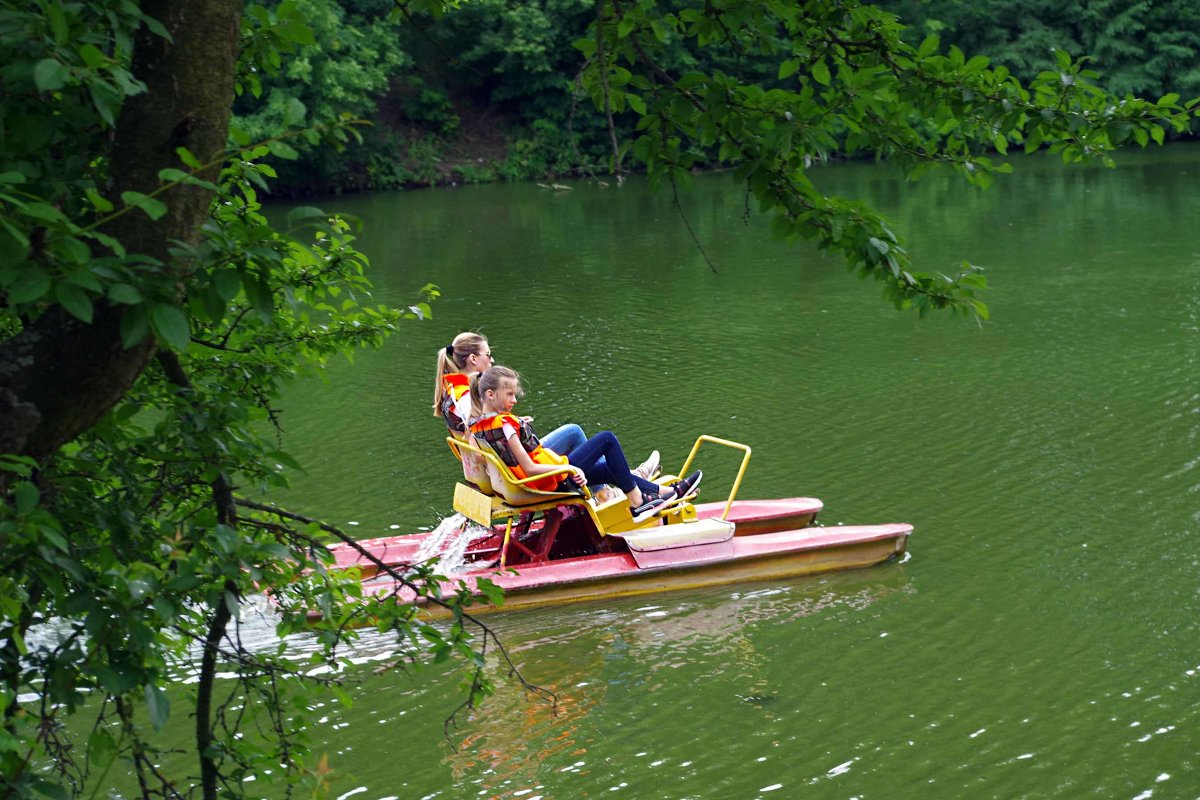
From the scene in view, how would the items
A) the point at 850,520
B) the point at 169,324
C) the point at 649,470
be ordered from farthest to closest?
the point at 850,520
the point at 649,470
the point at 169,324

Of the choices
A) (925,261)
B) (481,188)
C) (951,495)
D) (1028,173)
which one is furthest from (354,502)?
(481,188)

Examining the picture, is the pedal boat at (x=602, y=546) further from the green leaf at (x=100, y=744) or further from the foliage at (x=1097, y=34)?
the foliage at (x=1097, y=34)

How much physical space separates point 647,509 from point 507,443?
111 cm

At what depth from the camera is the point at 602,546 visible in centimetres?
834

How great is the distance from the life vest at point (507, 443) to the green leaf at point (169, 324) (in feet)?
18.3

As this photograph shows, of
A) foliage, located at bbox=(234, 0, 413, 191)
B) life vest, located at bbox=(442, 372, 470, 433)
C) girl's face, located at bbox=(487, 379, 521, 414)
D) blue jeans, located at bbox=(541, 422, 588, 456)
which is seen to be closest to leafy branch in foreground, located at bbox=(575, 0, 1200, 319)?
girl's face, located at bbox=(487, 379, 521, 414)

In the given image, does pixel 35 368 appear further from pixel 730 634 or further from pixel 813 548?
pixel 813 548

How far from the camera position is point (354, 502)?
9.93m

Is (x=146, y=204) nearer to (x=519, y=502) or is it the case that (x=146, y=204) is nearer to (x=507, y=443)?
(x=507, y=443)

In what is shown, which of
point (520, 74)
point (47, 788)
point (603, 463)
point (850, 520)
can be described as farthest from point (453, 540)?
point (520, 74)

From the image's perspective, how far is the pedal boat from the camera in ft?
25.7

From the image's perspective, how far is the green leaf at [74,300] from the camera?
79.3 inches

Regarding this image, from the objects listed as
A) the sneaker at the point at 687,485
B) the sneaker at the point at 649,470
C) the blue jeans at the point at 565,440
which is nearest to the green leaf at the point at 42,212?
the blue jeans at the point at 565,440

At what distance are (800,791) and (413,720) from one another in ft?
6.16
